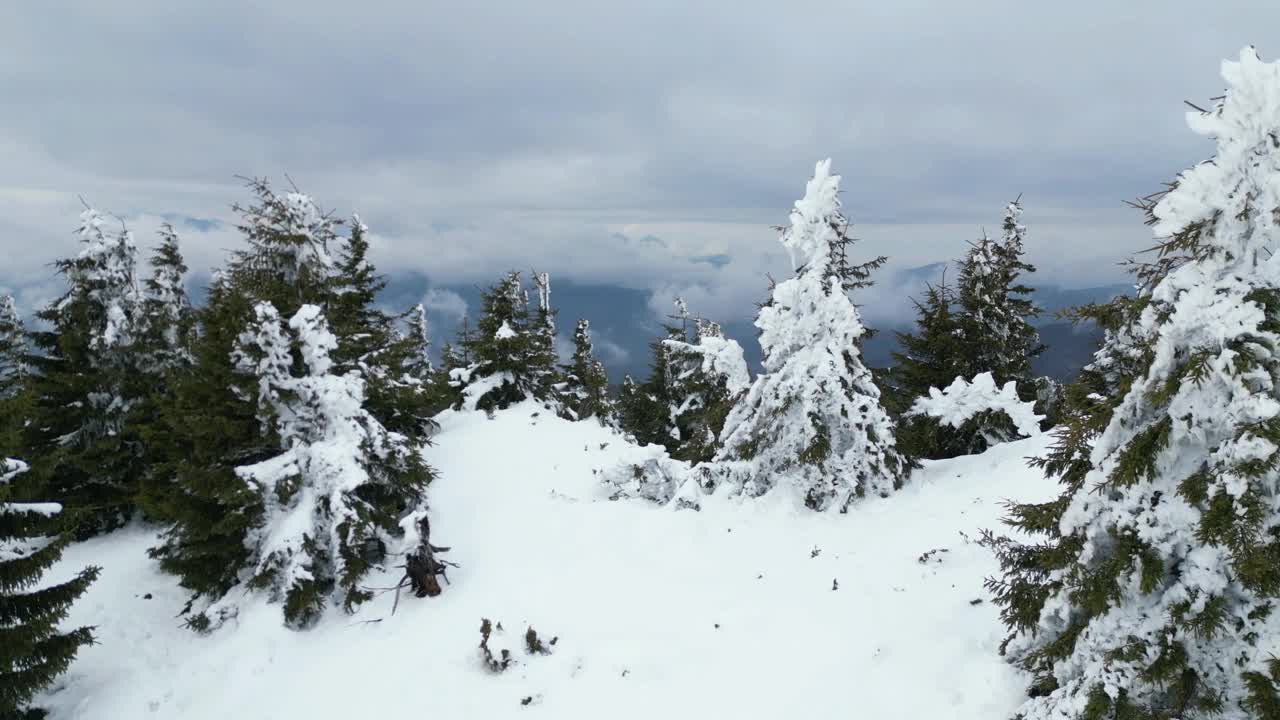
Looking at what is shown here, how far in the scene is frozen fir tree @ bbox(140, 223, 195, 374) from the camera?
18.1 metres

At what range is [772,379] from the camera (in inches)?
583

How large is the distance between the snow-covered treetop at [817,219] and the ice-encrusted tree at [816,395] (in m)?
0.02

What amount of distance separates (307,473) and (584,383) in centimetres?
2766

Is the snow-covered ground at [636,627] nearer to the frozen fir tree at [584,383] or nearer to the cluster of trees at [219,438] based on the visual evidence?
the cluster of trees at [219,438]

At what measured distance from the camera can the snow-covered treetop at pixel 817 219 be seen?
14016mm

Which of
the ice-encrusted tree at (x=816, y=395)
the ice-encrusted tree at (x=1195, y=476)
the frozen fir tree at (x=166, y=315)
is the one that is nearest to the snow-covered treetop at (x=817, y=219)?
the ice-encrusted tree at (x=816, y=395)

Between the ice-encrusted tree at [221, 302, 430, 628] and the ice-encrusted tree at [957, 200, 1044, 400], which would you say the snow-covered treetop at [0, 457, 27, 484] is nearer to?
the ice-encrusted tree at [221, 302, 430, 628]

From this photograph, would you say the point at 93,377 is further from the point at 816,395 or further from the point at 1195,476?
the point at 1195,476

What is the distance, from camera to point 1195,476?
532 centimetres

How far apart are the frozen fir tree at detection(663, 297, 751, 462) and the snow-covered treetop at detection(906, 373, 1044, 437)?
5678mm

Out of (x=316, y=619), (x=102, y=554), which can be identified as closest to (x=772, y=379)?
(x=316, y=619)

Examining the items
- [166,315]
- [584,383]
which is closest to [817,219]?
[166,315]

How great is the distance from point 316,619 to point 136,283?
513 inches

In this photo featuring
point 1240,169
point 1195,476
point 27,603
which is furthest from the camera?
point 27,603
